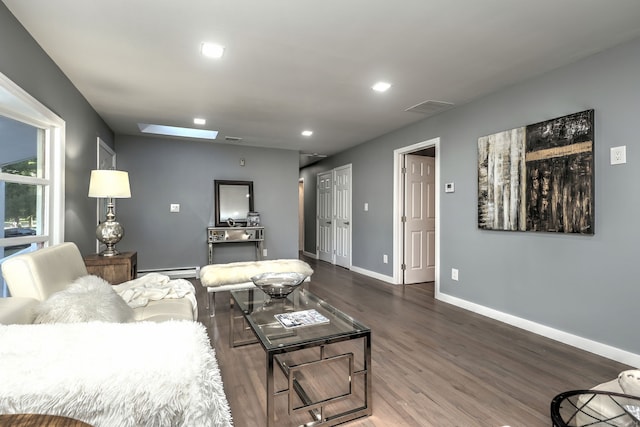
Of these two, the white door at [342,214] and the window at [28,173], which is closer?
the window at [28,173]

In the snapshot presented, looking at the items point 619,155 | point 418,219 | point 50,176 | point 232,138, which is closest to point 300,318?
point 50,176

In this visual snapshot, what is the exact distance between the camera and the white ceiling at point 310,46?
6.00ft

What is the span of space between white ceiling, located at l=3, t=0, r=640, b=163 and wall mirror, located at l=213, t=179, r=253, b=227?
6.21ft

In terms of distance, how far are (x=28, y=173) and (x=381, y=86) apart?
2.87 m

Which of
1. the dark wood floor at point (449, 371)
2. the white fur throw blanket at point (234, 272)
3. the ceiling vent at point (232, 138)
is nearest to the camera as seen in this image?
the dark wood floor at point (449, 371)

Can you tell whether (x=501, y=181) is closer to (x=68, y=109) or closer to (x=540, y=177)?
(x=540, y=177)

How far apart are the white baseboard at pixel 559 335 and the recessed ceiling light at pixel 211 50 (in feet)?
11.0

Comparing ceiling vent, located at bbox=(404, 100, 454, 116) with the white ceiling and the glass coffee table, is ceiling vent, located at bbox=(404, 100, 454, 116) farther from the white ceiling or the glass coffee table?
the glass coffee table

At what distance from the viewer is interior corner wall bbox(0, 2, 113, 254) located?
186 centimetres

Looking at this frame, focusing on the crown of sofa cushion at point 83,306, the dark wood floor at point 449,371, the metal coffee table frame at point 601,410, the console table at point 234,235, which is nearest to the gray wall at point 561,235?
the dark wood floor at point 449,371

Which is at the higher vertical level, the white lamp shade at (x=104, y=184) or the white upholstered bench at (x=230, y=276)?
the white lamp shade at (x=104, y=184)

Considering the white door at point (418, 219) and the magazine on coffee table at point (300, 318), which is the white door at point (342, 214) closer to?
the white door at point (418, 219)

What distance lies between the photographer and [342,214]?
609 cm

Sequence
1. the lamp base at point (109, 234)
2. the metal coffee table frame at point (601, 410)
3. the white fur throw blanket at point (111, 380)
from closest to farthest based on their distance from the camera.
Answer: the white fur throw blanket at point (111, 380), the metal coffee table frame at point (601, 410), the lamp base at point (109, 234)
